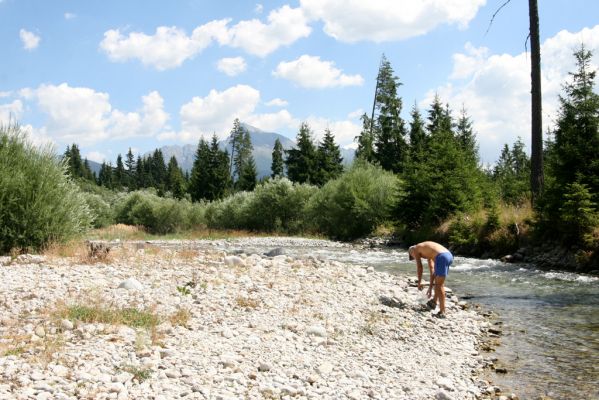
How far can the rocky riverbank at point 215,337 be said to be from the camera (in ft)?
18.6

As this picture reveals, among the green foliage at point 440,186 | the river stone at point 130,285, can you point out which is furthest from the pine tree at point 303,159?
the river stone at point 130,285

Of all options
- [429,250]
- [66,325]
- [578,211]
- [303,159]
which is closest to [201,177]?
[303,159]

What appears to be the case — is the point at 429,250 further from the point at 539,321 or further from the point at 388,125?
the point at 388,125

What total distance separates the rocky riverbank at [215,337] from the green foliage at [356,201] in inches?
978

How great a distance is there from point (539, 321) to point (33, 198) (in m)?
13.8

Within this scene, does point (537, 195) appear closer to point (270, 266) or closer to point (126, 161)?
point (270, 266)

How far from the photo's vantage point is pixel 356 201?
37625 millimetres

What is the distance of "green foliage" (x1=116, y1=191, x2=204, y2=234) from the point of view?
52375mm

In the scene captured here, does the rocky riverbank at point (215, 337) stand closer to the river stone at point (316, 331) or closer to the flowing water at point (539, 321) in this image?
the river stone at point (316, 331)

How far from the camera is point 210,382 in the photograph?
586 cm

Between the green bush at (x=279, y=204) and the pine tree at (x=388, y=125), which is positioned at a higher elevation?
the pine tree at (x=388, y=125)

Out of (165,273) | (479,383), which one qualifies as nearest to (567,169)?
(479,383)

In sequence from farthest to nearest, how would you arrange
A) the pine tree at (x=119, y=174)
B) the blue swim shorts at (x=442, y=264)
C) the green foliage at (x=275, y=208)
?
the pine tree at (x=119, y=174)
the green foliage at (x=275, y=208)
the blue swim shorts at (x=442, y=264)

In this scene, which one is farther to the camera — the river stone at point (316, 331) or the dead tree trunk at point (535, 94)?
the dead tree trunk at point (535, 94)
